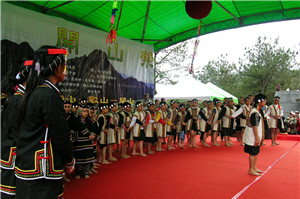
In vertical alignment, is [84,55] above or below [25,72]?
above

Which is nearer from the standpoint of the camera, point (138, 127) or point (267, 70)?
point (138, 127)

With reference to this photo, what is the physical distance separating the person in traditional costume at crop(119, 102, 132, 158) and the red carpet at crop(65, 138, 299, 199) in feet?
1.24

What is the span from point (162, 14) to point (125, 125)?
3893 mm

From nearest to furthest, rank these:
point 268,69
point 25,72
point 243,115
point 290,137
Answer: point 25,72 < point 243,115 < point 290,137 < point 268,69

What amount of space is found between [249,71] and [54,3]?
15710mm

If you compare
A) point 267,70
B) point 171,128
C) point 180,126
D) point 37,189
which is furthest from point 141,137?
point 267,70

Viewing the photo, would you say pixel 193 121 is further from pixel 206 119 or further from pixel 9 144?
pixel 9 144

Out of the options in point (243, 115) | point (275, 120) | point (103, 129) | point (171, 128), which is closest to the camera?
point (103, 129)

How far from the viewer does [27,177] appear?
4.70 ft

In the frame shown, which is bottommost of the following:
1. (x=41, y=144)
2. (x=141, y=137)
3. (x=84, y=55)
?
(x=141, y=137)

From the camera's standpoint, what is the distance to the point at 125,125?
18.5ft

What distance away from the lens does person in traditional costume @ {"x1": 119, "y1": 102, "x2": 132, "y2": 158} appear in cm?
541

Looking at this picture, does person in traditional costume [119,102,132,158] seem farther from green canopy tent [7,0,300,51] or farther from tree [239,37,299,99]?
tree [239,37,299,99]

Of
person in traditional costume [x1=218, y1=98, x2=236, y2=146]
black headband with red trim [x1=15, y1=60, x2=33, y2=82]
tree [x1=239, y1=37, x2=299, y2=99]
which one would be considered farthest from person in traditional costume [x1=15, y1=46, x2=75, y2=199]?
tree [x1=239, y1=37, x2=299, y2=99]
